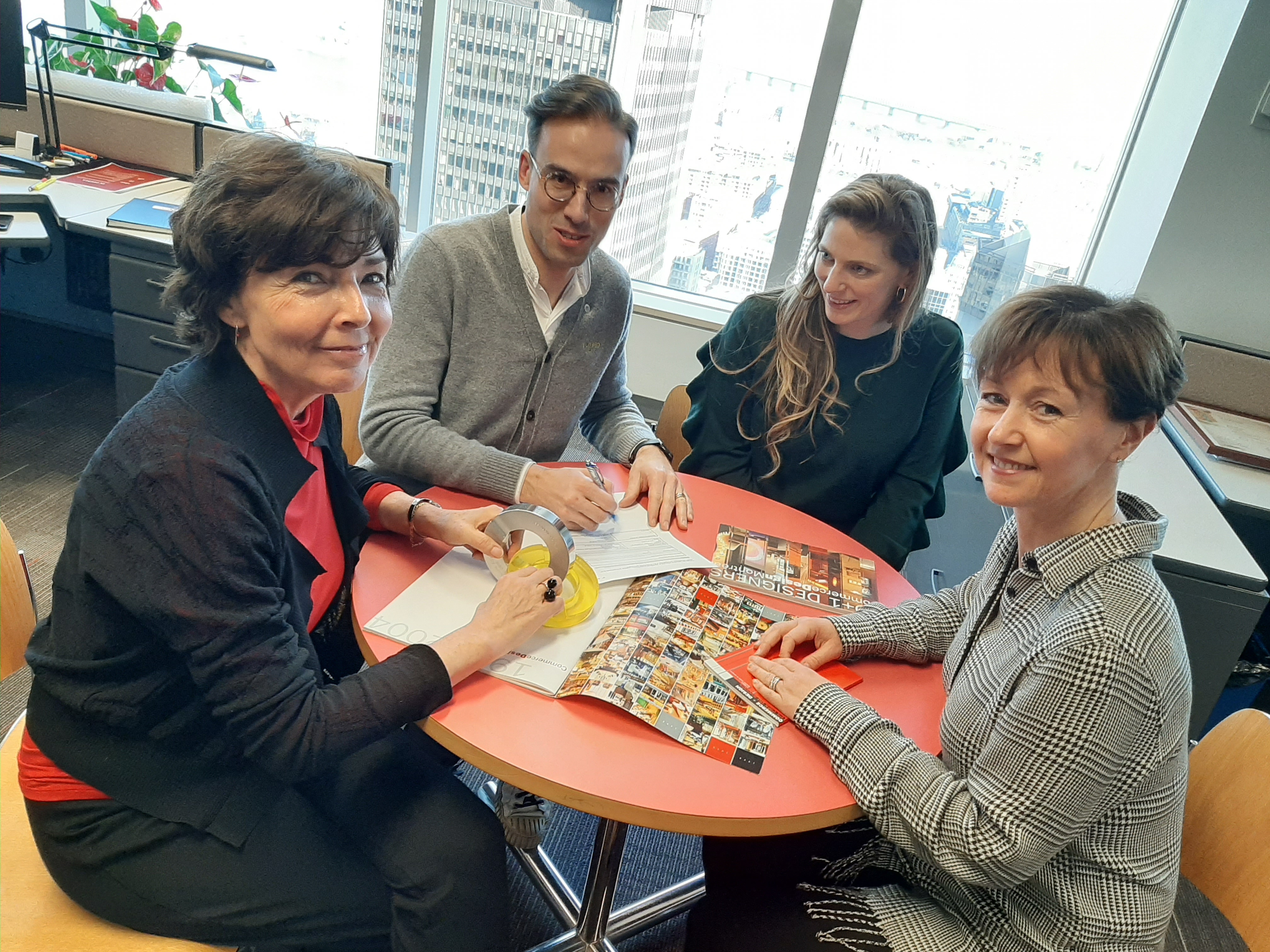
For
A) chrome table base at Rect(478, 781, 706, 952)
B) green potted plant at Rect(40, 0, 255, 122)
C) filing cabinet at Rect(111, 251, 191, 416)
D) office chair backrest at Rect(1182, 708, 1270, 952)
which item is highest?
green potted plant at Rect(40, 0, 255, 122)

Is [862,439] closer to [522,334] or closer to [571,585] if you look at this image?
[522,334]

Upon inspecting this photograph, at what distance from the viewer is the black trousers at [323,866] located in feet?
3.31

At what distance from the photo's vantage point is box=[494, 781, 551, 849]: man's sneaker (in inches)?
66.9

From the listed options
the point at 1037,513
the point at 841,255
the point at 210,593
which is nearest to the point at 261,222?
the point at 210,593

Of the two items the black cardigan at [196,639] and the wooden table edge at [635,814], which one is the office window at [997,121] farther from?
the black cardigan at [196,639]

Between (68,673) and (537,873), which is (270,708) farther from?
(537,873)

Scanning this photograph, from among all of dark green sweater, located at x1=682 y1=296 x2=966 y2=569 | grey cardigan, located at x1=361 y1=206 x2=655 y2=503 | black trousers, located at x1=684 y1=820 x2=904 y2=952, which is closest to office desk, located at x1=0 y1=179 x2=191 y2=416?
grey cardigan, located at x1=361 y1=206 x2=655 y2=503

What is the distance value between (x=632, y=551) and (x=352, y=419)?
0.90 meters

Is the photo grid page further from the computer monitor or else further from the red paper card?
the computer monitor

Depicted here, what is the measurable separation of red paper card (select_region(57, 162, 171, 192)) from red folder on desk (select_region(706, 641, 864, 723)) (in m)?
2.90

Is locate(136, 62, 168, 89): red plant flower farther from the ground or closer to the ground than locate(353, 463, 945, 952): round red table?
farther from the ground

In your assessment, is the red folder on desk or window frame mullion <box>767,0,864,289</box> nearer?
the red folder on desk

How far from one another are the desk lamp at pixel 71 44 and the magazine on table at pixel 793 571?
8.19 feet

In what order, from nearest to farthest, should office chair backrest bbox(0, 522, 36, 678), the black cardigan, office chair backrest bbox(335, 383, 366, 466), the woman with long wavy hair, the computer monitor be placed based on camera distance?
the black cardigan → office chair backrest bbox(0, 522, 36, 678) → the woman with long wavy hair → office chair backrest bbox(335, 383, 366, 466) → the computer monitor
